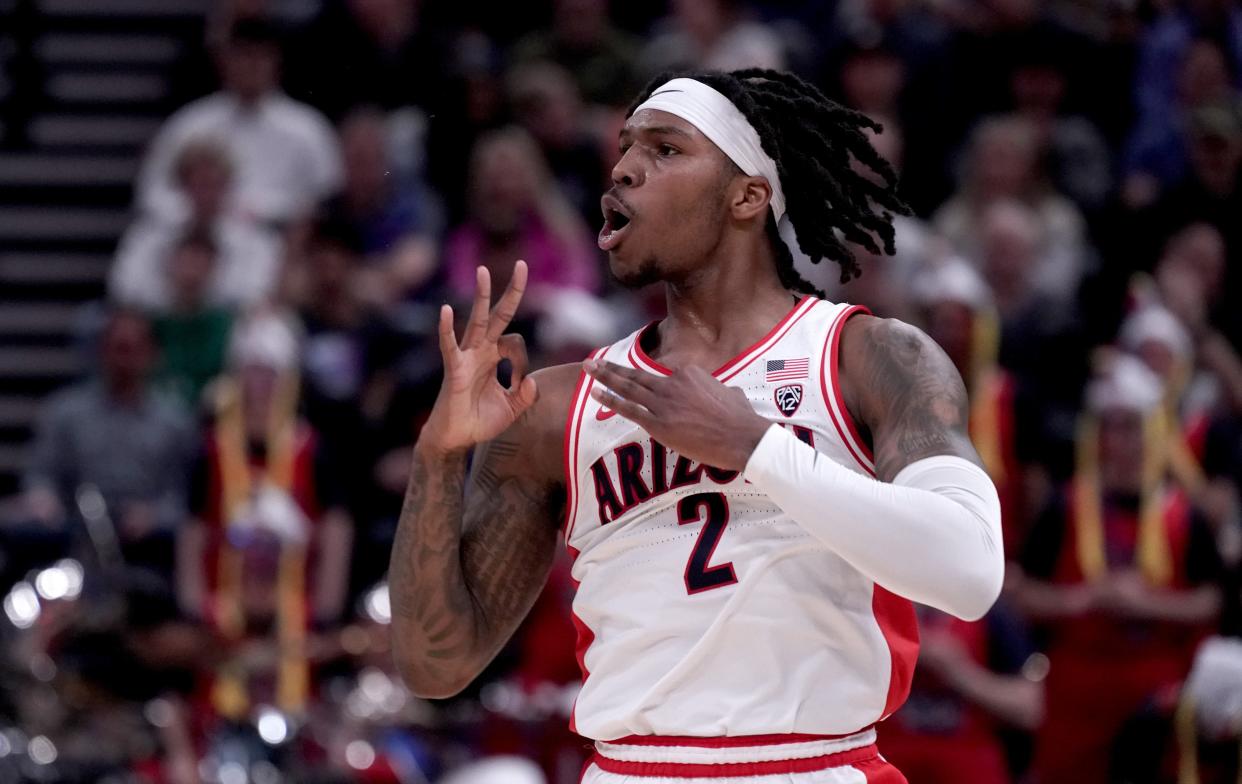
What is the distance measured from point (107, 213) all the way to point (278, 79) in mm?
1716

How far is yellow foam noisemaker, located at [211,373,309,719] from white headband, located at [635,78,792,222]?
402cm

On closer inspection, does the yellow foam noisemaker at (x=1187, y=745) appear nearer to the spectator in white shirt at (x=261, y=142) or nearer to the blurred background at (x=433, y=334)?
the blurred background at (x=433, y=334)

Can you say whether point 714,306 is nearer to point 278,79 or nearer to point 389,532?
point 389,532

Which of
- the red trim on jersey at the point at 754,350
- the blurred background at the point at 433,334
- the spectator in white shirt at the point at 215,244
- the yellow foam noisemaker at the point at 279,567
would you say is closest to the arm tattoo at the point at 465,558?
the red trim on jersey at the point at 754,350

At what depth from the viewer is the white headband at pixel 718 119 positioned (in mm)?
3945

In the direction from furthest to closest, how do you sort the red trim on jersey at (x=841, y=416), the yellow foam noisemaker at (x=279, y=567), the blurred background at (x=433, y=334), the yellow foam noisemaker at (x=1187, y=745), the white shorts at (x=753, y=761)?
the yellow foam noisemaker at (x=279, y=567), the blurred background at (x=433, y=334), the yellow foam noisemaker at (x=1187, y=745), the red trim on jersey at (x=841, y=416), the white shorts at (x=753, y=761)

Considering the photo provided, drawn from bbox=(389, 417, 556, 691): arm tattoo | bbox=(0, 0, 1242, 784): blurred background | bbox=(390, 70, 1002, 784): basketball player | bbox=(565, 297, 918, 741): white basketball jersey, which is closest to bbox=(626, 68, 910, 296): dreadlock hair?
bbox=(390, 70, 1002, 784): basketball player

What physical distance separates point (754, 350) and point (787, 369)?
0.10 m

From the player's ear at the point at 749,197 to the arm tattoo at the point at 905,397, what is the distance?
0.38 m

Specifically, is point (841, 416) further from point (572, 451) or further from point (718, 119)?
point (718, 119)

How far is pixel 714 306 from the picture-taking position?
4.02 m

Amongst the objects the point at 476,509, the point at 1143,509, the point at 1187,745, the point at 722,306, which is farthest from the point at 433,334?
the point at 722,306

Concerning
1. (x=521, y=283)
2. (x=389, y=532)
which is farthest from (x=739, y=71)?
(x=389, y=532)

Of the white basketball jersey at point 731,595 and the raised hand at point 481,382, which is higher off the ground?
the raised hand at point 481,382
